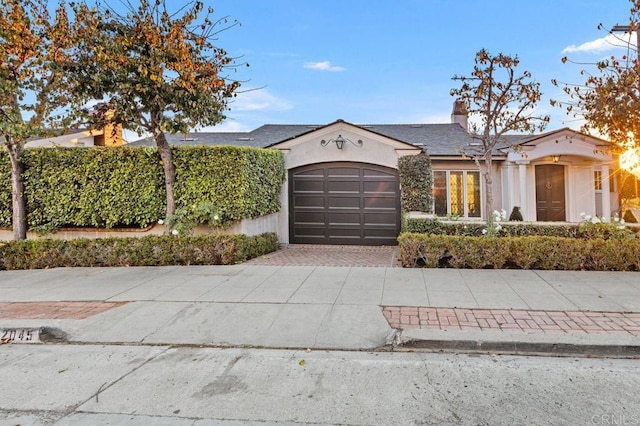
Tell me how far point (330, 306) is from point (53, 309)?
3.95 metres

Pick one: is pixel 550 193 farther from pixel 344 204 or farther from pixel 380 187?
pixel 344 204

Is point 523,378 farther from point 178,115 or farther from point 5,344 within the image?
point 178,115

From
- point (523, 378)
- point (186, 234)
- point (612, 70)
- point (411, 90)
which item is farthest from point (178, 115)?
point (411, 90)

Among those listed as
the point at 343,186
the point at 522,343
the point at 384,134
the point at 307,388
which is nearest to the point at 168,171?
the point at 343,186

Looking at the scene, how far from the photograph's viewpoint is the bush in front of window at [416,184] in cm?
1145

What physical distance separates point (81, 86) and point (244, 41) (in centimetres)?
380

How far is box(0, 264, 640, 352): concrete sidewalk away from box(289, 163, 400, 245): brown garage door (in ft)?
14.6

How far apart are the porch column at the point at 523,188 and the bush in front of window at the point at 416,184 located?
11.7ft

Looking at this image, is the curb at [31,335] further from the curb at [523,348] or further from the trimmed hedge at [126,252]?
the curb at [523,348]

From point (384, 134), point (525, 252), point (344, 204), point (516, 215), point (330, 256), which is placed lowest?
point (330, 256)

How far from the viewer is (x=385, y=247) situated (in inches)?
465

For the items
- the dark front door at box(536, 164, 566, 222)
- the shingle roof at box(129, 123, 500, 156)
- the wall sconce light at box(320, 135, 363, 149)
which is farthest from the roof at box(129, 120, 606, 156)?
the wall sconce light at box(320, 135, 363, 149)

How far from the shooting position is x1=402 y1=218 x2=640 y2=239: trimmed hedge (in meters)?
7.88

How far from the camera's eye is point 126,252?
8547mm
